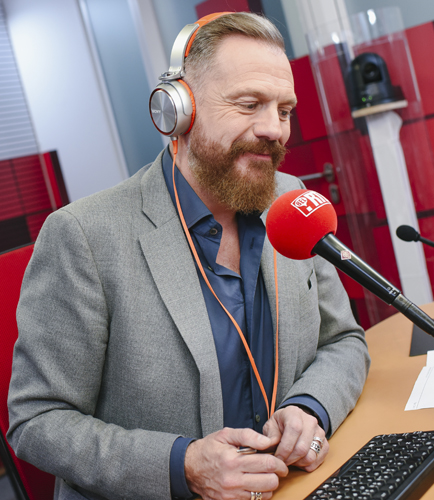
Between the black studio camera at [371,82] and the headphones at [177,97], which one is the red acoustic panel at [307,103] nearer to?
the black studio camera at [371,82]

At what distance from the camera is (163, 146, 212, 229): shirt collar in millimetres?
1180

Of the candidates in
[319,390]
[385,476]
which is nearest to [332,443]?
[319,390]

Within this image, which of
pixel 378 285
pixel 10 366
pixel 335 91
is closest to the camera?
pixel 378 285

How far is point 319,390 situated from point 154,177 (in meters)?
0.58

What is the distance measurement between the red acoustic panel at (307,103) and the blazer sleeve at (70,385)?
2129 millimetres

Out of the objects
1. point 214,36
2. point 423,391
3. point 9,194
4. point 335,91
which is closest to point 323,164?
point 335,91

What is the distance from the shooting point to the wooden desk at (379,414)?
83 cm

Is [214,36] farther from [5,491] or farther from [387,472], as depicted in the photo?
[5,491]

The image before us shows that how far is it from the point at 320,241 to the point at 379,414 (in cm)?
45

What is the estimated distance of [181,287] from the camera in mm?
1066

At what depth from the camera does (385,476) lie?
70cm

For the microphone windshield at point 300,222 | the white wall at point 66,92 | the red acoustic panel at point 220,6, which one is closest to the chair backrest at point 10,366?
the microphone windshield at point 300,222

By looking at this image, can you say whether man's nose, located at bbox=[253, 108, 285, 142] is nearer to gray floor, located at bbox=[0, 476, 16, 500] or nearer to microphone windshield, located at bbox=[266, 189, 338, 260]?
microphone windshield, located at bbox=[266, 189, 338, 260]

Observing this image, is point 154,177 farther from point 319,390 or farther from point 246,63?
point 319,390
